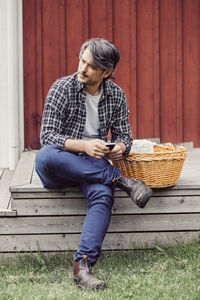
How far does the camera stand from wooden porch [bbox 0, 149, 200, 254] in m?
3.13

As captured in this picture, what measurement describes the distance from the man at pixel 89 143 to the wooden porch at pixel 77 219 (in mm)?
135

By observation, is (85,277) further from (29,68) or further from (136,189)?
(29,68)

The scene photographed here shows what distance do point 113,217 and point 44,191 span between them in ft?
1.49

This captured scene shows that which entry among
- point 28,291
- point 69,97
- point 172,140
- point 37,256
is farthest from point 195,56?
point 28,291

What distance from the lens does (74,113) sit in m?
3.03

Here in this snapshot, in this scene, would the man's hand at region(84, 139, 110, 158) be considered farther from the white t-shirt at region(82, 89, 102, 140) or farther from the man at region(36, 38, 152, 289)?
the white t-shirt at region(82, 89, 102, 140)

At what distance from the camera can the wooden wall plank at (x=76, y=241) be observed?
123 inches

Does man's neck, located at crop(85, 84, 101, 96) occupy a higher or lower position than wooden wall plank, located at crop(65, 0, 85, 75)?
lower

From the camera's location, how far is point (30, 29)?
15.8 ft

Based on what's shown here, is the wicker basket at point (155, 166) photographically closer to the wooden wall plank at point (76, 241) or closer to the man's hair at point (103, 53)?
the wooden wall plank at point (76, 241)

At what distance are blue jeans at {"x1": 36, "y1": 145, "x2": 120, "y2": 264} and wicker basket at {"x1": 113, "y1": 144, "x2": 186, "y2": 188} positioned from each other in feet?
0.53

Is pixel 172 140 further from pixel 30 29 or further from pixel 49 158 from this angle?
pixel 49 158

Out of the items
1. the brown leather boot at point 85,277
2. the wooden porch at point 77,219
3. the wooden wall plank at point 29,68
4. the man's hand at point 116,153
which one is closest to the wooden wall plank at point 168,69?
the wooden wall plank at point 29,68

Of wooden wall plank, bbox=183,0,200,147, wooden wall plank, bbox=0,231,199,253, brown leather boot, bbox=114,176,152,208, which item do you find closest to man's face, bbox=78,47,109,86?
brown leather boot, bbox=114,176,152,208
